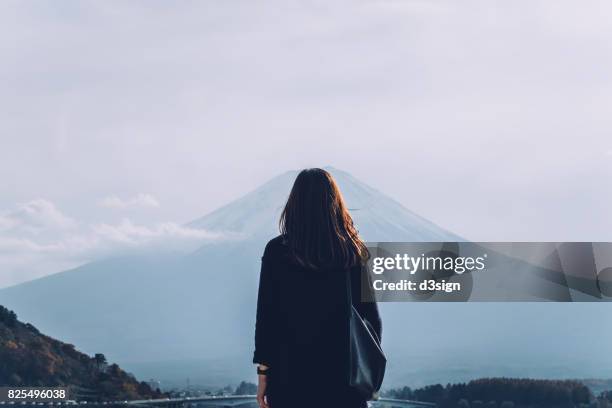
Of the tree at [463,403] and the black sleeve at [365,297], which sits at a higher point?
the tree at [463,403]

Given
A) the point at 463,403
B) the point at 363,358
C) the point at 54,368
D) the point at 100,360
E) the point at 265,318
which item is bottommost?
the point at 363,358

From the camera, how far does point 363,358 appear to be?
2.80m

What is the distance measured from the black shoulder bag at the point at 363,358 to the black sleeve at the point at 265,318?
0.75ft

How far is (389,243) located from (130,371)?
3.02 metres

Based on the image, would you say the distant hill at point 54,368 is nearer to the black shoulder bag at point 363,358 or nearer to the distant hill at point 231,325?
the distant hill at point 231,325

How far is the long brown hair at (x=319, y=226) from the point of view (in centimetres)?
278

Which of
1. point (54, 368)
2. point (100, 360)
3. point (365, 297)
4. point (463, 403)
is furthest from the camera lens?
point (463, 403)

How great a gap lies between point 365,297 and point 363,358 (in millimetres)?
177

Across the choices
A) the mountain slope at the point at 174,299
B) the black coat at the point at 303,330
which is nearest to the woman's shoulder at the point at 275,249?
the black coat at the point at 303,330

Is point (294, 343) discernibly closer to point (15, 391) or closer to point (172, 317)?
point (15, 391)

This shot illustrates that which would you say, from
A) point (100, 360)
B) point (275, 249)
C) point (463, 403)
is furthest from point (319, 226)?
point (463, 403)

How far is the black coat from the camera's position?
110 inches

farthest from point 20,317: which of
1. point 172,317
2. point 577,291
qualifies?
point 577,291

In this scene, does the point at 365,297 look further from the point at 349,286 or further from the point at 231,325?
the point at 231,325
